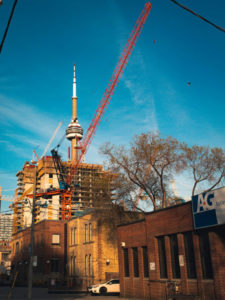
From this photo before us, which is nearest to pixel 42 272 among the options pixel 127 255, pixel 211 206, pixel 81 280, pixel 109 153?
pixel 81 280

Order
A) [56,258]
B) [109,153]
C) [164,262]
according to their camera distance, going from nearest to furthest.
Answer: [164,262] → [109,153] → [56,258]

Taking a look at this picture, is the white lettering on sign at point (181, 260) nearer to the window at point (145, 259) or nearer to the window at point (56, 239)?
the window at point (145, 259)

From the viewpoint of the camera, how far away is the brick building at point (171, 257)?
19234mm

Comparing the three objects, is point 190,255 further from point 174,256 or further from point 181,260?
point 174,256

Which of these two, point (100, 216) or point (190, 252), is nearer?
point (190, 252)

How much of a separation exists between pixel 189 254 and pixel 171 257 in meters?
2.00

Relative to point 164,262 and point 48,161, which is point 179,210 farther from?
point 48,161

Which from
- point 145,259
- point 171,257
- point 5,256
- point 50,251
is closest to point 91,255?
point 50,251

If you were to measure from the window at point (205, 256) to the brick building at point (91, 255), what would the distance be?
2391 cm

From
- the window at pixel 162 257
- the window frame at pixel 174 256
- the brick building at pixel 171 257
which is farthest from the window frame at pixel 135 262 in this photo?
the window frame at pixel 174 256

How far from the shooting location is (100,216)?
43.9 m

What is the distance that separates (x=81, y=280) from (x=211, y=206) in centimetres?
3254

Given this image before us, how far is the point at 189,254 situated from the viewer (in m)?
21.3

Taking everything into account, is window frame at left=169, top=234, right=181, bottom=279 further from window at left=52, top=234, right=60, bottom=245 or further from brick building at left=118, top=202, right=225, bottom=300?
window at left=52, top=234, right=60, bottom=245
